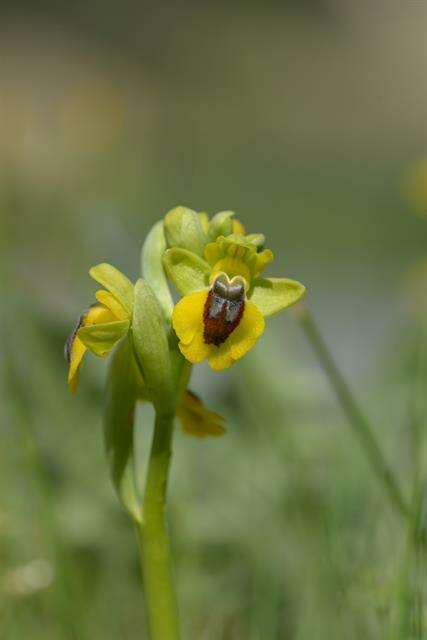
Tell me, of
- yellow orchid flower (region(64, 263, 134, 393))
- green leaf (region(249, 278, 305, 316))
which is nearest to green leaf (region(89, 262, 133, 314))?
yellow orchid flower (region(64, 263, 134, 393))

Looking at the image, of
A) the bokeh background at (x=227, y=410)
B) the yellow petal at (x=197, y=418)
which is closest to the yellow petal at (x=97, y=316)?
the yellow petal at (x=197, y=418)

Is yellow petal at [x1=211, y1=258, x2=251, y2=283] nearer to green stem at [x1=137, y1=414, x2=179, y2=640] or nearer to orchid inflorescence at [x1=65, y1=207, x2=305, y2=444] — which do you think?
orchid inflorescence at [x1=65, y1=207, x2=305, y2=444]

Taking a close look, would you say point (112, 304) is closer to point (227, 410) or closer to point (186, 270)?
point (186, 270)

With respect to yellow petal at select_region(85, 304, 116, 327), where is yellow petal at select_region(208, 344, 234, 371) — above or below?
below

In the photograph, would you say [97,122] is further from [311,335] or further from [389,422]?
[311,335]

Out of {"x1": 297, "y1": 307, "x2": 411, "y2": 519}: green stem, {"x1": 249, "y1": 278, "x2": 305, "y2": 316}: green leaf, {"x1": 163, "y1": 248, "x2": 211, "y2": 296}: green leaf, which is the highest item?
{"x1": 163, "y1": 248, "x2": 211, "y2": 296}: green leaf

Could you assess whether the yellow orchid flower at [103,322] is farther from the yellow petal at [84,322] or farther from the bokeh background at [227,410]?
the bokeh background at [227,410]

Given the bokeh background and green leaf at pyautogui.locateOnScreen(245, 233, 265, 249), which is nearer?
green leaf at pyautogui.locateOnScreen(245, 233, 265, 249)
